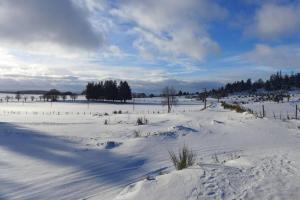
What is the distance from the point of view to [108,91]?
338ft

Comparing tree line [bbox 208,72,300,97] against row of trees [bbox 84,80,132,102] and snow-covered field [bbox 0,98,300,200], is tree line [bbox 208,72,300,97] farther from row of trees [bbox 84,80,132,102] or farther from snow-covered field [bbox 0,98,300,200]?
snow-covered field [bbox 0,98,300,200]

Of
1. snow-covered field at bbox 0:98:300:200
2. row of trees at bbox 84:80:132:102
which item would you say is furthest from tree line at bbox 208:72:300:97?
snow-covered field at bbox 0:98:300:200

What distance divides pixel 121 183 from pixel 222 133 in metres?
10.3

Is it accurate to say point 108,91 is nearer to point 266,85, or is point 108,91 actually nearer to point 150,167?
point 266,85

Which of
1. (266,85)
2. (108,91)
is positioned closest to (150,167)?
(108,91)

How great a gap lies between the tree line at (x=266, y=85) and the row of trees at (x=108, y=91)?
122 ft

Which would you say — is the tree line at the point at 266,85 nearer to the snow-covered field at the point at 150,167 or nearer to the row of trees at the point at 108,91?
the row of trees at the point at 108,91

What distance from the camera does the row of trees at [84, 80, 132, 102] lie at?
103188mm

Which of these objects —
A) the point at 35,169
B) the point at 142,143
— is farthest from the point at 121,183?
the point at 142,143

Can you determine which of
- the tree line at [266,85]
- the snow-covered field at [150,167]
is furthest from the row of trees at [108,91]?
the snow-covered field at [150,167]

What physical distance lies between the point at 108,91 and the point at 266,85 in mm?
63480

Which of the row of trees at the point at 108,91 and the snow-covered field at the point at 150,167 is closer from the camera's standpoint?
the snow-covered field at the point at 150,167

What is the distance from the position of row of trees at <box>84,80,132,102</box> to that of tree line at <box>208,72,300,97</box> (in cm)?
3711

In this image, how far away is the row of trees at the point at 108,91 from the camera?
103188 mm
